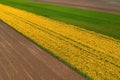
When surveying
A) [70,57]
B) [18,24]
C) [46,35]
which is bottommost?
[18,24]

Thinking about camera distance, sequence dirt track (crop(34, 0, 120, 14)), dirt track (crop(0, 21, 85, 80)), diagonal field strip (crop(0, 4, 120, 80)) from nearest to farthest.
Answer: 1. dirt track (crop(0, 21, 85, 80))
2. diagonal field strip (crop(0, 4, 120, 80))
3. dirt track (crop(34, 0, 120, 14))

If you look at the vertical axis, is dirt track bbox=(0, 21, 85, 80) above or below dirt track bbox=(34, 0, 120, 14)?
above

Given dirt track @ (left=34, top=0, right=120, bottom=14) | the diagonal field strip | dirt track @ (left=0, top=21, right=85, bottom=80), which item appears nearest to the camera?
dirt track @ (left=0, top=21, right=85, bottom=80)

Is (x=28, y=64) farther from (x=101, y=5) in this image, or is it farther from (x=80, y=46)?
(x=101, y=5)

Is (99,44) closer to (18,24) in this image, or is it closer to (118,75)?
(118,75)

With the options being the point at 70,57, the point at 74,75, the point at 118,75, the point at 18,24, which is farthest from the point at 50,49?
the point at 18,24

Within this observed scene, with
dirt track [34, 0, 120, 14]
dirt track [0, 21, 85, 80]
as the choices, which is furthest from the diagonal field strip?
dirt track [34, 0, 120, 14]

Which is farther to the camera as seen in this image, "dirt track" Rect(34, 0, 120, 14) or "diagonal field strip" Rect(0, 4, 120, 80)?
"dirt track" Rect(34, 0, 120, 14)

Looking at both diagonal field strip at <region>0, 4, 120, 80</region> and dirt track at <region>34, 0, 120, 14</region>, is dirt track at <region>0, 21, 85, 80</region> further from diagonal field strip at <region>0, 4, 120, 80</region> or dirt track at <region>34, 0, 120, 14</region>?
dirt track at <region>34, 0, 120, 14</region>
